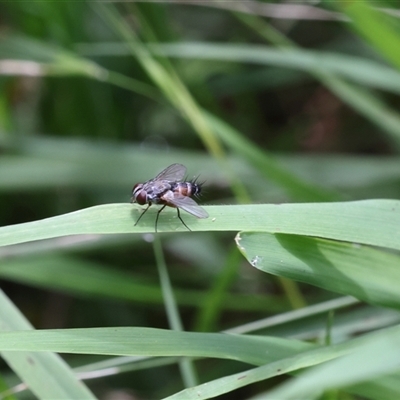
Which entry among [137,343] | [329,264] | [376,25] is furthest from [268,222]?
[376,25]

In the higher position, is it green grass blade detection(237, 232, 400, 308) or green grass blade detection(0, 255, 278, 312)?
green grass blade detection(0, 255, 278, 312)

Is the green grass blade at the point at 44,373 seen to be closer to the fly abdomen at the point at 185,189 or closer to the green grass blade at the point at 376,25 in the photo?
the fly abdomen at the point at 185,189

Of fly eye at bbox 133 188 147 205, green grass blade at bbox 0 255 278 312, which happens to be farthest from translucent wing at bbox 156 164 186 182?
green grass blade at bbox 0 255 278 312

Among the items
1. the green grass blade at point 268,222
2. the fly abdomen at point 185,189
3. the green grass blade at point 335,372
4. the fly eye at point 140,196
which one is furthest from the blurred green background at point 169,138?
the green grass blade at point 335,372

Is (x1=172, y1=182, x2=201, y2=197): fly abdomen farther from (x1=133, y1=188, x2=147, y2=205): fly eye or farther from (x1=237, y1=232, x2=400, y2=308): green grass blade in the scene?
(x1=237, y1=232, x2=400, y2=308): green grass blade

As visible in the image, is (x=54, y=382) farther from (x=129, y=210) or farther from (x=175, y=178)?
(x=175, y=178)

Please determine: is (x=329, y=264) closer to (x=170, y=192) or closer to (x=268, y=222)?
(x=268, y=222)

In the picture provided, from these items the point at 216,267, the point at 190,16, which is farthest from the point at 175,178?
the point at 190,16
